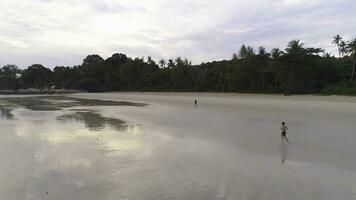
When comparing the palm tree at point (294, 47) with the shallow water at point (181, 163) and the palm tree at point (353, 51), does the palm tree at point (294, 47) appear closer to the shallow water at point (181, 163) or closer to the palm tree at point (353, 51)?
the palm tree at point (353, 51)

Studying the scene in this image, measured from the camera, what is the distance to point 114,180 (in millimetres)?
10844

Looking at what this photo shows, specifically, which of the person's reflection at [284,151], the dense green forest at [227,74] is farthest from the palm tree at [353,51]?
the person's reflection at [284,151]

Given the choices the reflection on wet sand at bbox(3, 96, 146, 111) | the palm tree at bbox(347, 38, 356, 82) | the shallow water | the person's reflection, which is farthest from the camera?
the palm tree at bbox(347, 38, 356, 82)

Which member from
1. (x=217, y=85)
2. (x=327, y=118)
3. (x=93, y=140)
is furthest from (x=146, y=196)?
(x=217, y=85)

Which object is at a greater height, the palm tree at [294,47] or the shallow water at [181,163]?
the palm tree at [294,47]

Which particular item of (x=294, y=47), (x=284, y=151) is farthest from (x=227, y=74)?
(x=284, y=151)

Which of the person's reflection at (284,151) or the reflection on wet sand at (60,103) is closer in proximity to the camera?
the person's reflection at (284,151)

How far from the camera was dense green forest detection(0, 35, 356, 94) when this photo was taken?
183 ft

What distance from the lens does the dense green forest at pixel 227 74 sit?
55656mm

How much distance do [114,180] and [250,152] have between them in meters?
6.30

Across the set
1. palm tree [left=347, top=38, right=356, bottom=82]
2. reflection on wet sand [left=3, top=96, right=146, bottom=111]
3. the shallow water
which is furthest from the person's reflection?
palm tree [left=347, top=38, right=356, bottom=82]

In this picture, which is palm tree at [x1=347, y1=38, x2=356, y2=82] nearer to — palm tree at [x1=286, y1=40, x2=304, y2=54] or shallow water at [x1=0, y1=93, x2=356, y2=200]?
palm tree at [x1=286, y1=40, x2=304, y2=54]

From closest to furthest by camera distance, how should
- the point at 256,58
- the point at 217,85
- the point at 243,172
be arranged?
the point at 243,172
the point at 256,58
the point at 217,85

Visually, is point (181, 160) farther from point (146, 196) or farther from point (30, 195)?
point (30, 195)
